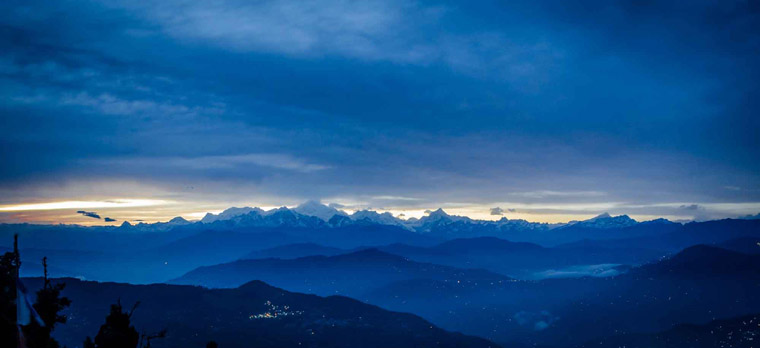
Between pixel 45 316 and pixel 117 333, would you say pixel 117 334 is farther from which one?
pixel 45 316

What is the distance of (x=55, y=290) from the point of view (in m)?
46.5

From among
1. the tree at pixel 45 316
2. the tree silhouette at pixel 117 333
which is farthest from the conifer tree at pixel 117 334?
the tree at pixel 45 316

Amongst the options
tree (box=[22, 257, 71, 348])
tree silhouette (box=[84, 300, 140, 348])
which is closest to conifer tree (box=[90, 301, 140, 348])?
tree silhouette (box=[84, 300, 140, 348])

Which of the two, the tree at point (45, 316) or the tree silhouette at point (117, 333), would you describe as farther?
the tree silhouette at point (117, 333)

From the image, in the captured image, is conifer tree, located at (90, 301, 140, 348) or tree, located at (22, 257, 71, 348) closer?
tree, located at (22, 257, 71, 348)

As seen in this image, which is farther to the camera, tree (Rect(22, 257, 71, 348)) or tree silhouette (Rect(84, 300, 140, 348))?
tree silhouette (Rect(84, 300, 140, 348))

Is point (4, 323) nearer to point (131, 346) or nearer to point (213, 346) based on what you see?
point (131, 346)

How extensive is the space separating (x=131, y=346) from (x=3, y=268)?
1288 inches

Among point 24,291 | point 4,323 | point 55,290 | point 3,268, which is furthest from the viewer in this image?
point 3,268

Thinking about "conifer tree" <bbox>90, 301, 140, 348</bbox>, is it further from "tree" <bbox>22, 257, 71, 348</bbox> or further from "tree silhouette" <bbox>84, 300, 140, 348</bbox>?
"tree" <bbox>22, 257, 71, 348</bbox>

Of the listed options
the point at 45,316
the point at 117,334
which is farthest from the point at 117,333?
the point at 45,316

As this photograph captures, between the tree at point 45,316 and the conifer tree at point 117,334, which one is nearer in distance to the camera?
the tree at point 45,316

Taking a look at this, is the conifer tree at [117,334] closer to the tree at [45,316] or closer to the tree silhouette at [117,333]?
the tree silhouette at [117,333]

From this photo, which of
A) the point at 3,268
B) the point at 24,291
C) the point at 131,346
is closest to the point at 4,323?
the point at 24,291
